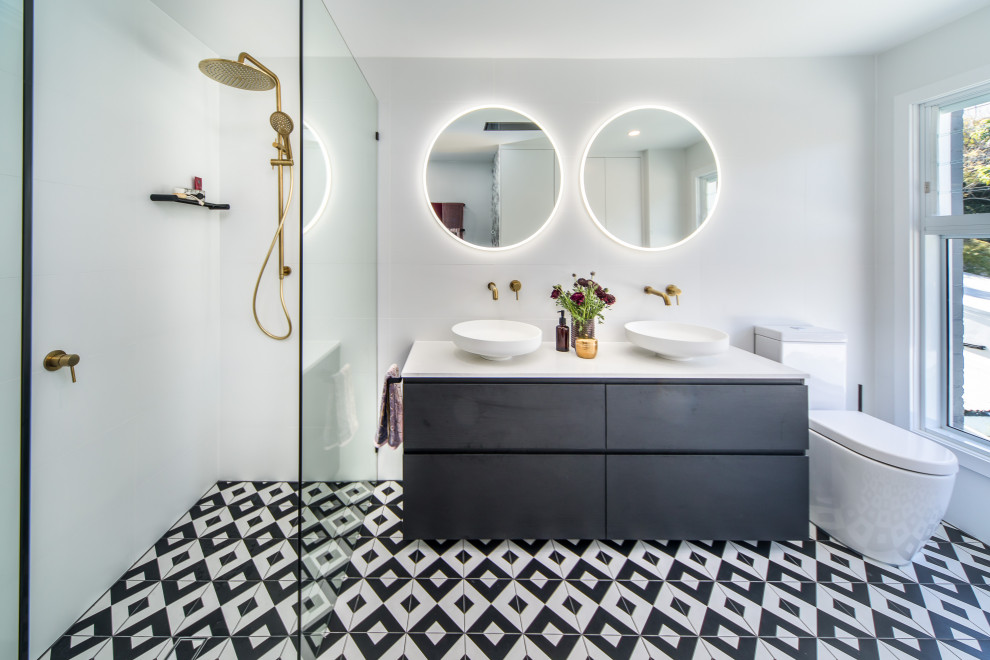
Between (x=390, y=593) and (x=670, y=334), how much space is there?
171cm

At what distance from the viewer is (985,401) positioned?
6.10ft

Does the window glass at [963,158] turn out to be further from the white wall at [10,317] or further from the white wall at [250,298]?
the white wall at [10,317]

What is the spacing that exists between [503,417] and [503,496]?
0.34m

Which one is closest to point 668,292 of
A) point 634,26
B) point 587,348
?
point 587,348

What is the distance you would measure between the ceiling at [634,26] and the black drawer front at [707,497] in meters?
1.95

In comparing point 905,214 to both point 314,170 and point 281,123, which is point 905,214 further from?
point 281,123

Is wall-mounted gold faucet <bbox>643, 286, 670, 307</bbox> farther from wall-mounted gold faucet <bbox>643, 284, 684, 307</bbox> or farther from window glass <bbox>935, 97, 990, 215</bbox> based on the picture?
window glass <bbox>935, 97, 990, 215</bbox>

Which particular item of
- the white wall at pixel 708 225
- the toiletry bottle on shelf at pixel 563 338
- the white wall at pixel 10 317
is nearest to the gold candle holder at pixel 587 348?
the toiletry bottle on shelf at pixel 563 338

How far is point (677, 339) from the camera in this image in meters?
1.82

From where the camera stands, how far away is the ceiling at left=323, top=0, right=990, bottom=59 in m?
1.71

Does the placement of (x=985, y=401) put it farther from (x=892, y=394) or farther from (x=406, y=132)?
(x=406, y=132)

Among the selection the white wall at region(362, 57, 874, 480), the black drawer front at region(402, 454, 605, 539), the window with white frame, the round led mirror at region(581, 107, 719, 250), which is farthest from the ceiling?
the black drawer front at region(402, 454, 605, 539)

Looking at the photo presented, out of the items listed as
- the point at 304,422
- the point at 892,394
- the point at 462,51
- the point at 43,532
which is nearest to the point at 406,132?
the point at 462,51

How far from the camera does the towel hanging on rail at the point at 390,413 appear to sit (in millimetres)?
1884
